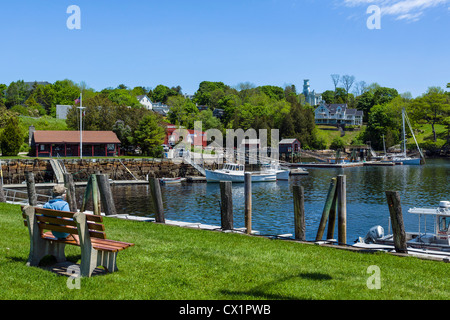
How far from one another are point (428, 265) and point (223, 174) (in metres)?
48.2

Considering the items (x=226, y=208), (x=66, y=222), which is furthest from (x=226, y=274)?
(x=226, y=208)

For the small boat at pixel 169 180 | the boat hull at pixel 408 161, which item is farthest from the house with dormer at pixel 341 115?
the small boat at pixel 169 180

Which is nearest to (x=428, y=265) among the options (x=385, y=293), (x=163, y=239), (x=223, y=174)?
(x=385, y=293)

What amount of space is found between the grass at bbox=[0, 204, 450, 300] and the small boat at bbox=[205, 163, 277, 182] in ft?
150

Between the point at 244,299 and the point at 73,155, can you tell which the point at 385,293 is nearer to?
the point at 244,299

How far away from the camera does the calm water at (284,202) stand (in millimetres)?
29266

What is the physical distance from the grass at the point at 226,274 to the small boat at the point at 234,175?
45.8 m

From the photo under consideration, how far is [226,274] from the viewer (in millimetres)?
8195

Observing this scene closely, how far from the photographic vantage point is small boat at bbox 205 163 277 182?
57969 millimetres

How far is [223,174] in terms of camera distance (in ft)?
190

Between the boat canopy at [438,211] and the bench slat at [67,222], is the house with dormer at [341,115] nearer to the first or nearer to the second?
the boat canopy at [438,211]

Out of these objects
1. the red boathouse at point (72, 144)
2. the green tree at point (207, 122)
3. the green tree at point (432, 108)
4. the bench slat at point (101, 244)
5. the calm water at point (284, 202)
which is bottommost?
the calm water at point (284, 202)

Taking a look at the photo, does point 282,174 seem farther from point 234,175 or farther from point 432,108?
point 432,108

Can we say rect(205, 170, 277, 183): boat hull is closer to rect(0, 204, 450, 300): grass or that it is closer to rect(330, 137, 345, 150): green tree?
rect(0, 204, 450, 300): grass
